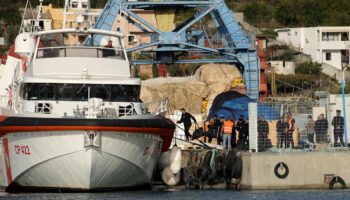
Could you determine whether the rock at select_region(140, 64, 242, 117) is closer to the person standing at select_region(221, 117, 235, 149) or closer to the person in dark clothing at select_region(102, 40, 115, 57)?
the person standing at select_region(221, 117, 235, 149)

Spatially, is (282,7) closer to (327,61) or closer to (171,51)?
(327,61)

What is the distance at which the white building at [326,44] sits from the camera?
313 ft

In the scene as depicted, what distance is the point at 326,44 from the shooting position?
9556 cm

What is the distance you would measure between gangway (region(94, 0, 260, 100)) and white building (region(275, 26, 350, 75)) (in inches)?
1374

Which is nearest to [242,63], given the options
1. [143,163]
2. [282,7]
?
[143,163]

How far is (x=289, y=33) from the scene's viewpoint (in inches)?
3895

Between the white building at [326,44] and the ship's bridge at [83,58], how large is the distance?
57711 millimetres

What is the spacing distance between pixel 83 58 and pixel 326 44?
60282mm

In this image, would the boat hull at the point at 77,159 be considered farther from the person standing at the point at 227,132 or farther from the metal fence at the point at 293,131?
the person standing at the point at 227,132

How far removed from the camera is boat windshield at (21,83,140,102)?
118 feet

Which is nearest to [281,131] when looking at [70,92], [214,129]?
[214,129]

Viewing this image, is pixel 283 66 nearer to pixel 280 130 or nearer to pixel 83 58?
pixel 280 130

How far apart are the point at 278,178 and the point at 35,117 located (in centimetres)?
743

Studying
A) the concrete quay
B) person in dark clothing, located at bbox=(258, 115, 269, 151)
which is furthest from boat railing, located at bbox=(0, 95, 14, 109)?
the concrete quay
